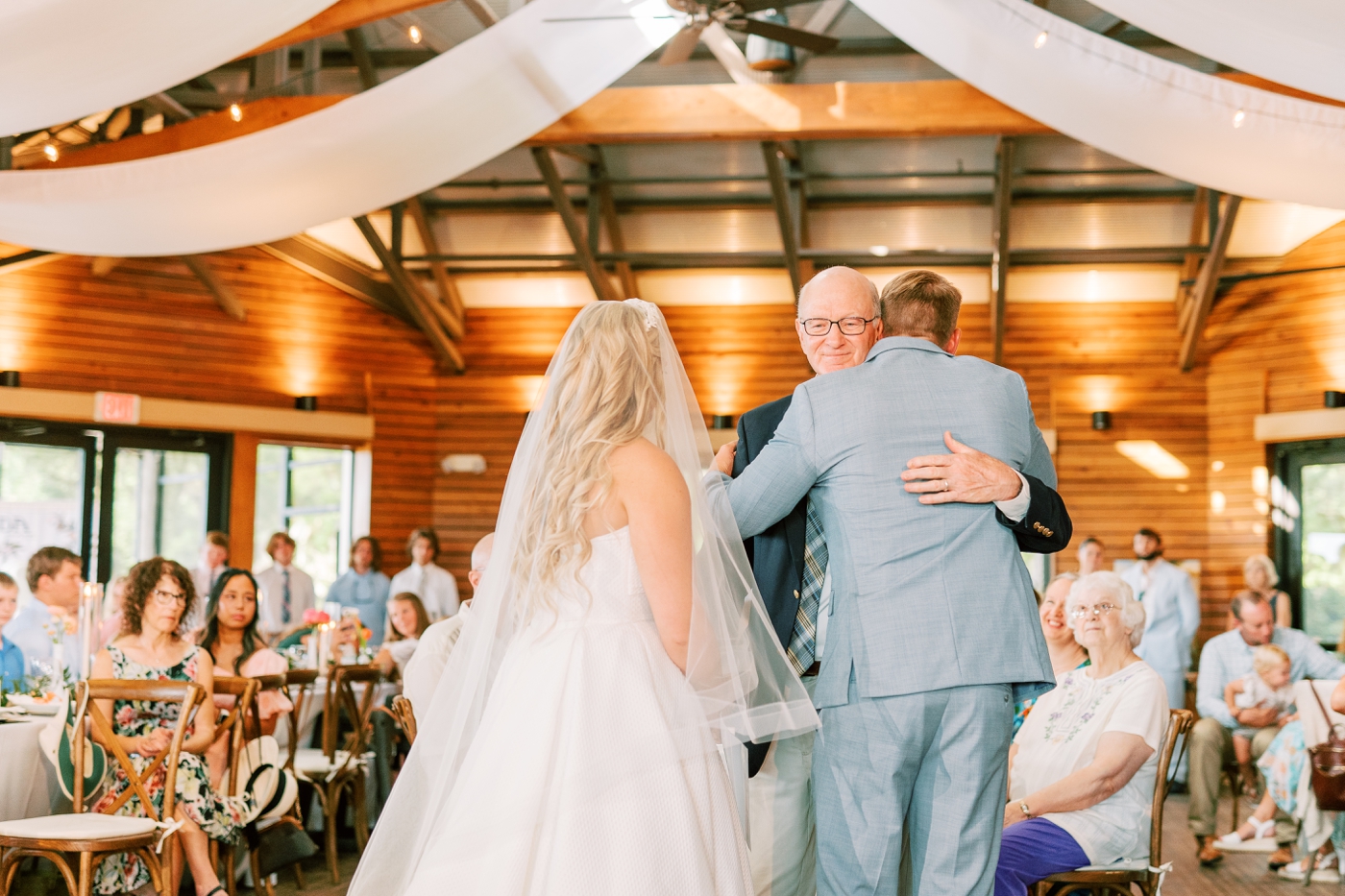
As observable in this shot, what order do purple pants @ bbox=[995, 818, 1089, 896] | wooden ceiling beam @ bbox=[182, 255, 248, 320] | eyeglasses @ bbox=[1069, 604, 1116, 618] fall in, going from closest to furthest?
purple pants @ bbox=[995, 818, 1089, 896], eyeglasses @ bbox=[1069, 604, 1116, 618], wooden ceiling beam @ bbox=[182, 255, 248, 320]

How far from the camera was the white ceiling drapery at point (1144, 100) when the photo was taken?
4648 millimetres

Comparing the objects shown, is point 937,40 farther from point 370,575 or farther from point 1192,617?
point 370,575

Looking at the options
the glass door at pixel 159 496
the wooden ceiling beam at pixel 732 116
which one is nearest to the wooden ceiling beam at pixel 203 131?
the wooden ceiling beam at pixel 732 116

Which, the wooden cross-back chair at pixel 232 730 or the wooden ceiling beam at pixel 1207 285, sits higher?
the wooden ceiling beam at pixel 1207 285

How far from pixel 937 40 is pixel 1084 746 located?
330cm

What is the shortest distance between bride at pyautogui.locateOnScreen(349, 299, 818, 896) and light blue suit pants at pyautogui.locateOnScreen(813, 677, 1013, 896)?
14 centimetres

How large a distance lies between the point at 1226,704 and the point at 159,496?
7514 millimetres

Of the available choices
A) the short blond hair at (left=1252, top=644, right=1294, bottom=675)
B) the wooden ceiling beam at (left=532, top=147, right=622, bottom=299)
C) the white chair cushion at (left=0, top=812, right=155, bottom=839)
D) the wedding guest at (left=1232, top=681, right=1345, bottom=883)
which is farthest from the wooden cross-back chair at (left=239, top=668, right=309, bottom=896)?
the wooden ceiling beam at (left=532, top=147, right=622, bottom=299)

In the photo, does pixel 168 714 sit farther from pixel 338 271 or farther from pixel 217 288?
pixel 338 271

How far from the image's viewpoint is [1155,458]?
1052cm

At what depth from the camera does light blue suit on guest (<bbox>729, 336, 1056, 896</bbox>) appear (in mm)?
2000

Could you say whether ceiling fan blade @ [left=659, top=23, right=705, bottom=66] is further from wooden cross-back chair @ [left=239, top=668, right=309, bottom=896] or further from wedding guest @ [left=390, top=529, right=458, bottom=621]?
wedding guest @ [left=390, top=529, right=458, bottom=621]

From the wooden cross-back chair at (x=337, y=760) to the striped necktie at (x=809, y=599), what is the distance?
362cm

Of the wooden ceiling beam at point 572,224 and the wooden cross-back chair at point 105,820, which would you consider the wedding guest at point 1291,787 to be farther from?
the wooden ceiling beam at point 572,224
